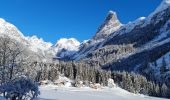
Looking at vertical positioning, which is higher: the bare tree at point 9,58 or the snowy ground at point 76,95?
the bare tree at point 9,58

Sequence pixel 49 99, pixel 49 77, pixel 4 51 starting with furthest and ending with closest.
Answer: pixel 49 77
pixel 4 51
pixel 49 99

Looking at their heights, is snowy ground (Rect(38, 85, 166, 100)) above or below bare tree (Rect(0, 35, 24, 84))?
below

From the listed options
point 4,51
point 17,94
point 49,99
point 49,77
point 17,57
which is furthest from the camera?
point 49,77

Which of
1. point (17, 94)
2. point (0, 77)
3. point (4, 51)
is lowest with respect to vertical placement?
point (17, 94)

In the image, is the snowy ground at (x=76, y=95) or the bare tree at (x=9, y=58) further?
the bare tree at (x=9, y=58)

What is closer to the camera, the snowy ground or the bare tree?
the snowy ground

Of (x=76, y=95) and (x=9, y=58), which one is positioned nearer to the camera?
(x=9, y=58)

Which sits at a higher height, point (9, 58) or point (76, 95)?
point (9, 58)

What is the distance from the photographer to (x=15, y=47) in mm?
74938

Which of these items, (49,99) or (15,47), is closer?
(49,99)

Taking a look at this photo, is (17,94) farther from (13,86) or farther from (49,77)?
(49,77)

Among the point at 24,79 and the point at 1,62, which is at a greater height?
the point at 1,62

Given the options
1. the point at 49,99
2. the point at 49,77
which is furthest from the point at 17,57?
the point at 49,77

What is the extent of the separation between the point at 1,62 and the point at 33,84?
46.9m
